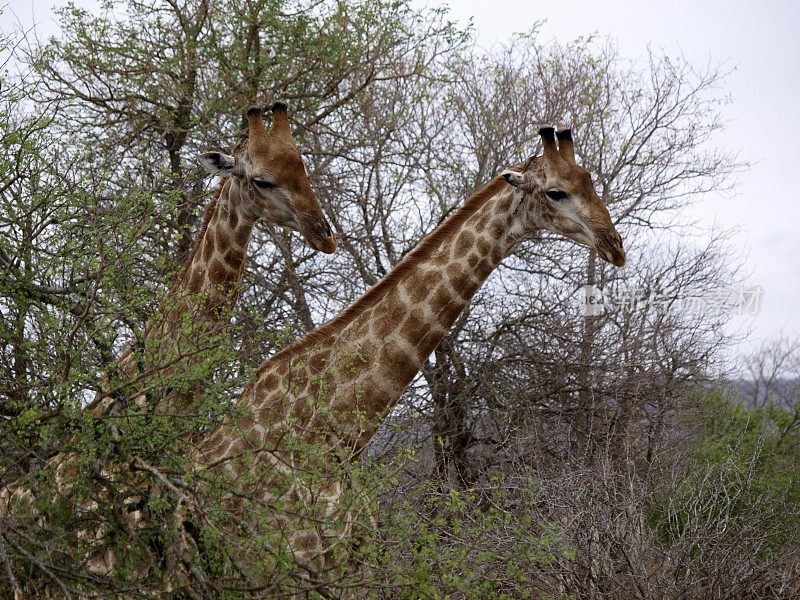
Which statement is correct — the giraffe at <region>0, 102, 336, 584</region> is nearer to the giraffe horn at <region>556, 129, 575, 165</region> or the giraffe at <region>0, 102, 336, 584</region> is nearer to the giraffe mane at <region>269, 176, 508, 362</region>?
the giraffe mane at <region>269, 176, 508, 362</region>

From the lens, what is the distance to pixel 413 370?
5.55m

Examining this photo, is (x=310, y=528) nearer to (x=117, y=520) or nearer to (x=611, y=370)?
(x=117, y=520)

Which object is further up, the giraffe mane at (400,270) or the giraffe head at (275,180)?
the giraffe head at (275,180)

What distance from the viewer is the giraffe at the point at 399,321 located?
5.12 metres

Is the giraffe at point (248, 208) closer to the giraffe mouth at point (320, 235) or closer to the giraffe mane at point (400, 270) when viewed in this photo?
the giraffe mouth at point (320, 235)

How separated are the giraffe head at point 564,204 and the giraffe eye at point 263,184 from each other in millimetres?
1237

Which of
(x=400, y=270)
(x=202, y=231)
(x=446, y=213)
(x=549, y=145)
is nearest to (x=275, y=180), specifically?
(x=202, y=231)

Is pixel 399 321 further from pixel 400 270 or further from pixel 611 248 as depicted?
pixel 611 248

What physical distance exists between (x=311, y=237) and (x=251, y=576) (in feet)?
7.77

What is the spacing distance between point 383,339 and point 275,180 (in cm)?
114

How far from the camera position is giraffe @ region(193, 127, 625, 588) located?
201 inches

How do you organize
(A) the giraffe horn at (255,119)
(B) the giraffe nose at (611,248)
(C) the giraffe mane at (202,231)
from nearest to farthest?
(B) the giraffe nose at (611,248), (A) the giraffe horn at (255,119), (C) the giraffe mane at (202,231)

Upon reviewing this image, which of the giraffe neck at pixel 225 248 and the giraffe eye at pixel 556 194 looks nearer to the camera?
the giraffe eye at pixel 556 194

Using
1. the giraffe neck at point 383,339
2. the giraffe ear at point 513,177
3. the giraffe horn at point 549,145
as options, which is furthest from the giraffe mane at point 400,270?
the giraffe horn at point 549,145
